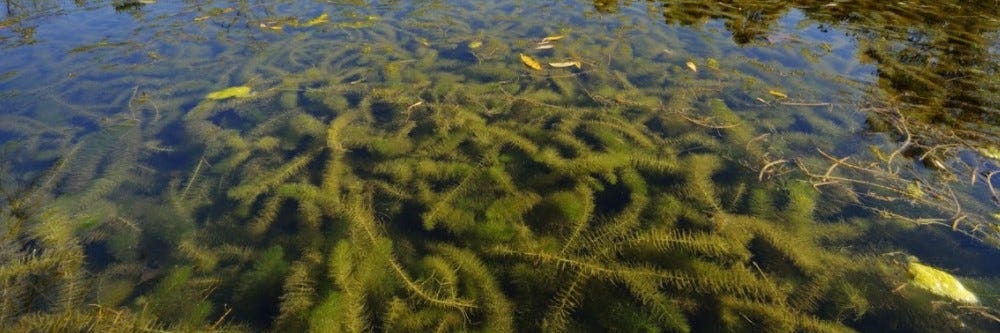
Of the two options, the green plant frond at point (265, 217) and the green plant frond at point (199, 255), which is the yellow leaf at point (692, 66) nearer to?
the green plant frond at point (265, 217)

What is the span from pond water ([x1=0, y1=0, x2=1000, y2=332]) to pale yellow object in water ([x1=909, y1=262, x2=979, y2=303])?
0.05 ft

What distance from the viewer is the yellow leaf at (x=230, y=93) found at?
4.62 meters

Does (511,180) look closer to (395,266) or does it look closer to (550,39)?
(395,266)

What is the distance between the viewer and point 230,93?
4.66 meters

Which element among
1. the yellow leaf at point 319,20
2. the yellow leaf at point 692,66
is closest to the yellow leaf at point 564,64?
the yellow leaf at point 692,66

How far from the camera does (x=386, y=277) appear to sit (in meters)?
2.60

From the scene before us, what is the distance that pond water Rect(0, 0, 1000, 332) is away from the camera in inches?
Answer: 96.2

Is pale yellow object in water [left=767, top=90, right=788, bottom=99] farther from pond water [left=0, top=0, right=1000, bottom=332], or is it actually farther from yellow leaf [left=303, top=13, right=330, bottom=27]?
yellow leaf [left=303, top=13, right=330, bottom=27]

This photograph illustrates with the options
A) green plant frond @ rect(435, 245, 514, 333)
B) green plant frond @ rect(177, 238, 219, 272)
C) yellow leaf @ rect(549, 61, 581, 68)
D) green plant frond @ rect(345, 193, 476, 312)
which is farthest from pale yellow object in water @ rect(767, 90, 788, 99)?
green plant frond @ rect(177, 238, 219, 272)

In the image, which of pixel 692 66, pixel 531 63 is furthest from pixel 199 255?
pixel 692 66

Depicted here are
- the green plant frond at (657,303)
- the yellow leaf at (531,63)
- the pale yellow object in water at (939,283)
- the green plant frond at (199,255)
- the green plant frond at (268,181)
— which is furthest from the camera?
the yellow leaf at (531,63)

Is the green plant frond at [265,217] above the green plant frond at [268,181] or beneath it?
beneath

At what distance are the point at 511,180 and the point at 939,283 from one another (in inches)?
96.9

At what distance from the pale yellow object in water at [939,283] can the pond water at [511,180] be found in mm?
16
